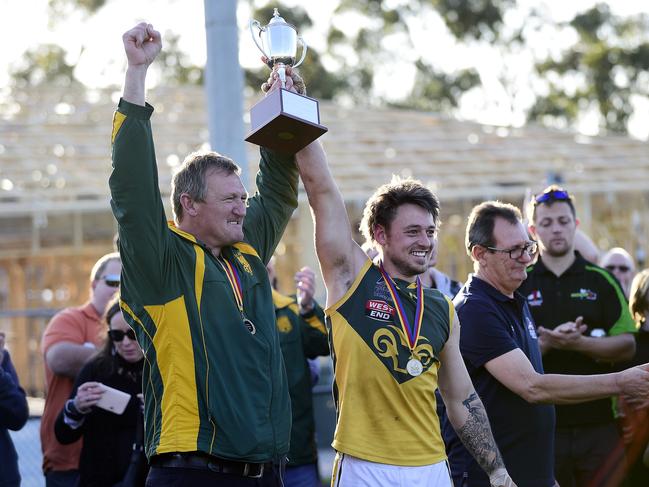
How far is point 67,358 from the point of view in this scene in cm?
665

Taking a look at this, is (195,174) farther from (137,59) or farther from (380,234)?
(380,234)

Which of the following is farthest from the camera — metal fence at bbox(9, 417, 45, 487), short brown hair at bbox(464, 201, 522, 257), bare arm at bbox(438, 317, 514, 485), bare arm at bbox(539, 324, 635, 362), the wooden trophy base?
metal fence at bbox(9, 417, 45, 487)

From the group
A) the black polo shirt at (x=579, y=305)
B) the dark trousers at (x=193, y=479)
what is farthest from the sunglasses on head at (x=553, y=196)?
the dark trousers at (x=193, y=479)

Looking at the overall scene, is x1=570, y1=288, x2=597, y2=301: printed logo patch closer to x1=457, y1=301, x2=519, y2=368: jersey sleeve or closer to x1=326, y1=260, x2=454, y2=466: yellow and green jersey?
x1=457, y1=301, x2=519, y2=368: jersey sleeve

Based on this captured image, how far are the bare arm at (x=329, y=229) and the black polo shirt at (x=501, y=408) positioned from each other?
2.95 ft

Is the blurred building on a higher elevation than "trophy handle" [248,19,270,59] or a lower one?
higher

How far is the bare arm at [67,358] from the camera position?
6.63m

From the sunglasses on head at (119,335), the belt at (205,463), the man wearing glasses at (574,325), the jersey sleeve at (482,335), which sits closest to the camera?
the belt at (205,463)

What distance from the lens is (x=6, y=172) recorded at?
17453 mm

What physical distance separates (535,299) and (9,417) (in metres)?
3.39

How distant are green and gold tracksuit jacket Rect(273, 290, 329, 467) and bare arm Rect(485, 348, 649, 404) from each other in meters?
2.03

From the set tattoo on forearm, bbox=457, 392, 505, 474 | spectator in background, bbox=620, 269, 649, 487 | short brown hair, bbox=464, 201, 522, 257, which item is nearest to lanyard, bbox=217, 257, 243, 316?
tattoo on forearm, bbox=457, 392, 505, 474

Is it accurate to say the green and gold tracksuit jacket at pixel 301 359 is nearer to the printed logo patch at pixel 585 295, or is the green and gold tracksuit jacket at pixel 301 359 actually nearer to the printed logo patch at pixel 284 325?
the printed logo patch at pixel 284 325

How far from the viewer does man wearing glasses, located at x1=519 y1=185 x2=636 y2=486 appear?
21.2 ft
